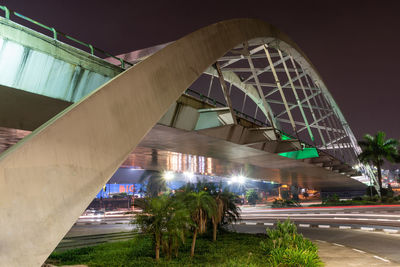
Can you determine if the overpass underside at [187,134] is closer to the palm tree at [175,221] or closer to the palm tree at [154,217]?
the palm tree at [154,217]

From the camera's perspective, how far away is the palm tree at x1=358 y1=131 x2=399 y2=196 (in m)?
64.4

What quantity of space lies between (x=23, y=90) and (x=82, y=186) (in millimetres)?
7380

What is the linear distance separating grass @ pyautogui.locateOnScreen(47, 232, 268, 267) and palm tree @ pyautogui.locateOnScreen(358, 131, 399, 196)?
5825cm

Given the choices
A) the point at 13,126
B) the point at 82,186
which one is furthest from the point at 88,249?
the point at 82,186

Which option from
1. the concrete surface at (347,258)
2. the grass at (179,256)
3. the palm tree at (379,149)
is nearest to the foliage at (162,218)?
the grass at (179,256)

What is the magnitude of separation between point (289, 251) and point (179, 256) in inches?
162

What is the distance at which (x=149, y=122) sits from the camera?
5285 millimetres

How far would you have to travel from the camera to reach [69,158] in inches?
157

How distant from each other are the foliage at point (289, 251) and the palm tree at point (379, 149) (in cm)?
5961

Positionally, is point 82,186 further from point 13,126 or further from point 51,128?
point 13,126

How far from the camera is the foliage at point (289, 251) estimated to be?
9.70 meters

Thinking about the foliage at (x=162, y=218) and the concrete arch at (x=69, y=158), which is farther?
the foliage at (x=162, y=218)

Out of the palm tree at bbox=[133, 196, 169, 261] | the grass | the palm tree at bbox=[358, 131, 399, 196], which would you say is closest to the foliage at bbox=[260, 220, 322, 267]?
the grass

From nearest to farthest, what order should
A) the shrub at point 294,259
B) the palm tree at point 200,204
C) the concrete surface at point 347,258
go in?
the shrub at point 294,259
the concrete surface at point 347,258
the palm tree at point 200,204
